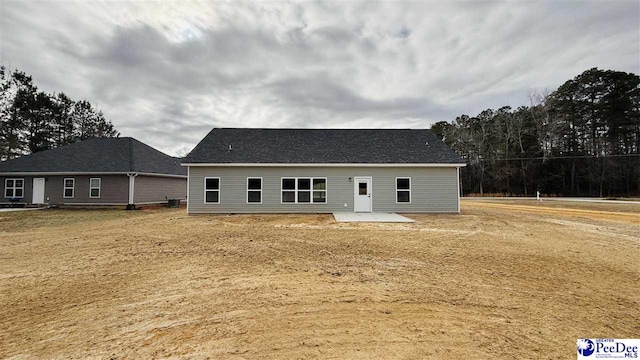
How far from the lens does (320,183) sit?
15672 millimetres

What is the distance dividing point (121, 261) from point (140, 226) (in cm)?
587

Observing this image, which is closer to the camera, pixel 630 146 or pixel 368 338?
pixel 368 338

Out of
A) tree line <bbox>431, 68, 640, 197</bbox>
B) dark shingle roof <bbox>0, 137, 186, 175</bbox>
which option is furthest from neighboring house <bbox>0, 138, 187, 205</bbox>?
tree line <bbox>431, 68, 640, 197</bbox>

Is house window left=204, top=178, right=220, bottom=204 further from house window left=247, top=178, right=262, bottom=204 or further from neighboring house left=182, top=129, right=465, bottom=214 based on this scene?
house window left=247, top=178, right=262, bottom=204

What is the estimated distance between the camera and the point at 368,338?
3.13 meters

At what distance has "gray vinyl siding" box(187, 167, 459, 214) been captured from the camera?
50.4 feet

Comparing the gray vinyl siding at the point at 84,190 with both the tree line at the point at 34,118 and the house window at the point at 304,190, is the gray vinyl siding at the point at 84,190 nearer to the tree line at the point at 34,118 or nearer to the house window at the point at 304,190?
the house window at the point at 304,190

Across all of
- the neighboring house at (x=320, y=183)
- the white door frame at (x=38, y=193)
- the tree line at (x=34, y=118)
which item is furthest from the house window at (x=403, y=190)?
the tree line at (x=34, y=118)

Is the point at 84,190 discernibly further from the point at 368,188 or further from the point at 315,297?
the point at 315,297

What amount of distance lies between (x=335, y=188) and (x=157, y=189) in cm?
1435

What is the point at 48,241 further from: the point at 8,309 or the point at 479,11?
the point at 479,11

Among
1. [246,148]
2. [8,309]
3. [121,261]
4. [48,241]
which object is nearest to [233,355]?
[8,309]

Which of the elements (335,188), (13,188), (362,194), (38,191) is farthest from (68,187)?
(362,194)

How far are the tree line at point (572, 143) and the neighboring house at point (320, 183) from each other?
28535mm
